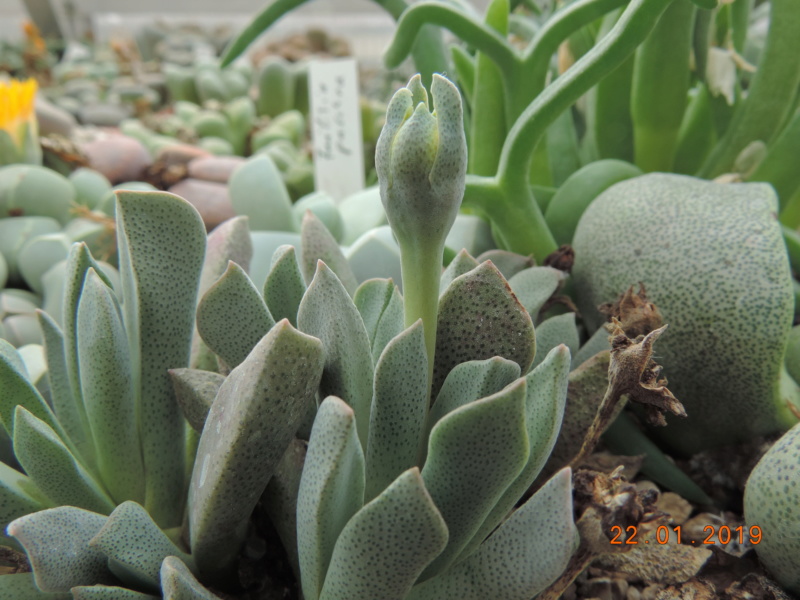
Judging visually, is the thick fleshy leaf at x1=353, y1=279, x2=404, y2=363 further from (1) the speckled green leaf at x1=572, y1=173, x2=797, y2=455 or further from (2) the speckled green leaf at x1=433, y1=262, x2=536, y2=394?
(1) the speckled green leaf at x1=572, y1=173, x2=797, y2=455

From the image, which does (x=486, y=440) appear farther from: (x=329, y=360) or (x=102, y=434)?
(x=102, y=434)

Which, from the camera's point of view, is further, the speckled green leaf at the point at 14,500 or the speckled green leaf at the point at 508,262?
the speckled green leaf at the point at 508,262

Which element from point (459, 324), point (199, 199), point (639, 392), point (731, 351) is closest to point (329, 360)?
point (459, 324)

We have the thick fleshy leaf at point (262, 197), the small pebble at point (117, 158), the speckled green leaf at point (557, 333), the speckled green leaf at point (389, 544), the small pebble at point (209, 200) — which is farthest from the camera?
the small pebble at point (117, 158)

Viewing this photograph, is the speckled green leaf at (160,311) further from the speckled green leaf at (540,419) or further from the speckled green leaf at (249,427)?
the speckled green leaf at (540,419)

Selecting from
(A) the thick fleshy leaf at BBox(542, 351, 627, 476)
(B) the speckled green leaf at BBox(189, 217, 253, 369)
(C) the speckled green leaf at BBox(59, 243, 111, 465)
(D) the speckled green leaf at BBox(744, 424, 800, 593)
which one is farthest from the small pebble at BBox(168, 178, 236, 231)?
(D) the speckled green leaf at BBox(744, 424, 800, 593)

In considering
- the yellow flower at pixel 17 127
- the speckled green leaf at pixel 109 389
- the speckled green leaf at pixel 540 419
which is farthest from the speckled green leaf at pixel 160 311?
the yellow flower at pixel 17 127
